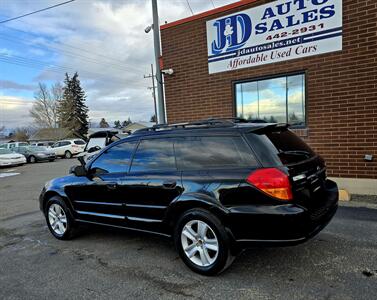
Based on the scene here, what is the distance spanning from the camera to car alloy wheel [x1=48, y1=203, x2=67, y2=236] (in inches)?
209

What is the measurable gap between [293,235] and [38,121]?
204 feet

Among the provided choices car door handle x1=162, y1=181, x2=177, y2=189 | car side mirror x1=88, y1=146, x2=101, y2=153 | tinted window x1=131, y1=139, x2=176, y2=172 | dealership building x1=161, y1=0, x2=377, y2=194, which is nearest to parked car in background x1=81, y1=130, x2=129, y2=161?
car side mirror x1=88, y1=146, x2=101, y2=153

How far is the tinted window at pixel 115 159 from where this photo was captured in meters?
4.59

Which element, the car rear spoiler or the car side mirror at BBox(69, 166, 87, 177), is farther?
the car side mirror at BBox(69, 166, 87, 177)

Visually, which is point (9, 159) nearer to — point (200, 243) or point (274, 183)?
point (200, 243)

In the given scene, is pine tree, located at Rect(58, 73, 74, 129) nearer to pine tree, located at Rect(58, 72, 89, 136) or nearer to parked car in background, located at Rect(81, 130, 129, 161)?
pine tree, located at Rect(58, 72, 89, 136)

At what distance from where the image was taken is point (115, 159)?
15.5 feet

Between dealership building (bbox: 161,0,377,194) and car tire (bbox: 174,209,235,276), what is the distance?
16.4 feet

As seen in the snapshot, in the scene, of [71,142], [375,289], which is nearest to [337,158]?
[375,289]

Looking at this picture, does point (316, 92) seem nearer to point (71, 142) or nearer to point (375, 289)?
point (375, 289)

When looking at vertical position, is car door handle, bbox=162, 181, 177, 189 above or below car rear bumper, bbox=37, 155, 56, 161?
above

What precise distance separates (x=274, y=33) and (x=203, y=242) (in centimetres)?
601

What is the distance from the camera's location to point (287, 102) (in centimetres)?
822

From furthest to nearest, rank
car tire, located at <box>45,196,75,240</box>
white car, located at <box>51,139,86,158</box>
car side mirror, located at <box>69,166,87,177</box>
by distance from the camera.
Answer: white car, located at <box>51,139,86,158</box> → car tire, located at <box>45,196,75,240</box> → car side mirror, located at <box>69,166,87,177</box>
